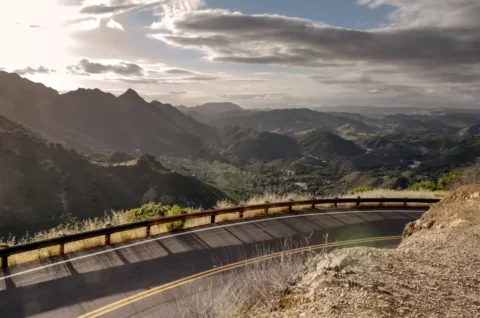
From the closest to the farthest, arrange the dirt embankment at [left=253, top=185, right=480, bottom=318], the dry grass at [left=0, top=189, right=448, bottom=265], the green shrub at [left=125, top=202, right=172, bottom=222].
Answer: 1. the dirt embankment at [left=253, top=185, right=480, bottom=318]
2. the dry grass at [left=0, top=189, right=448, bottom=265]
3. the green shrub at [left=125, top=202, right=172, bottom=222]

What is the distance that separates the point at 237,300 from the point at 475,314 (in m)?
4.24

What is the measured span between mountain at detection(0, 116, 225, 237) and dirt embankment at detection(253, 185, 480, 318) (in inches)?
3690

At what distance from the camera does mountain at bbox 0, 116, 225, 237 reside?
103m

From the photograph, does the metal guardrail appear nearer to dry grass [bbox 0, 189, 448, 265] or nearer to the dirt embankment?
dry grass [bbox 0, 189, 448, 265]

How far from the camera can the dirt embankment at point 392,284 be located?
5672mm

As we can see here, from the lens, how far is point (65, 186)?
120062mm

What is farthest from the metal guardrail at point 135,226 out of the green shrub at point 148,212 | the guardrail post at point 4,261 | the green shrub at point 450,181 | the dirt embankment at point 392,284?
the green shrub at point 450,181

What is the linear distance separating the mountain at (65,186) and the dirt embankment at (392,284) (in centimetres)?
9374

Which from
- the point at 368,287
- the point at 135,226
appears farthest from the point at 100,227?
the point at 368,287

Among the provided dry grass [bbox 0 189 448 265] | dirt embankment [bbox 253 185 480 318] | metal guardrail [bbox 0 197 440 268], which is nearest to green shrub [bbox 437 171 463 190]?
metal guardrail [bbox 0 197 440 268]

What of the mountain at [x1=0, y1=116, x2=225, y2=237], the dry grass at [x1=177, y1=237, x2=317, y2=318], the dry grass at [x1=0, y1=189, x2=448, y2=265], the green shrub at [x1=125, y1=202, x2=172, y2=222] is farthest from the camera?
the mountain at [x1=0, y1=116, x2=225, y2=237]

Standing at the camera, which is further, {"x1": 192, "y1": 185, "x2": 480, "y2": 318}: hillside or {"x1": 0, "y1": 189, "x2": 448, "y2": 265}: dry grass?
{"x1": 0, "y1": 189, "x2": 448, "y2": 265}: dry grass

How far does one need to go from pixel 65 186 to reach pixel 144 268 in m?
123

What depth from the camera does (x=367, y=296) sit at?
233 inches
